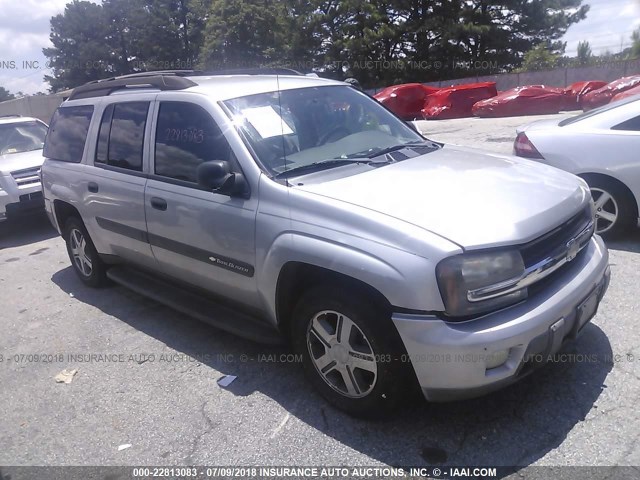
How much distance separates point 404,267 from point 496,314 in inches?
19.9

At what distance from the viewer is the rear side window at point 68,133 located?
501cm

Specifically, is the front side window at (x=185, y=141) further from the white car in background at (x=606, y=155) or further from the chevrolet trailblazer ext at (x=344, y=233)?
the white car in background at (x=606, y=155)

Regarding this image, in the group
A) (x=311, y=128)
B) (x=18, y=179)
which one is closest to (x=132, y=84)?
(x=311, y=128)

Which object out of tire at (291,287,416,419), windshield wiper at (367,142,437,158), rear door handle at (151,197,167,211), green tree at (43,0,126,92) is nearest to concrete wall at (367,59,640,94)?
windshield wiper at (367,142,437,158)

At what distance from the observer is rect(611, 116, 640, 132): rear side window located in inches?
196

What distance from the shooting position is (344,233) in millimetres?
2777

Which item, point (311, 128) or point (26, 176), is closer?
point (311, 128)

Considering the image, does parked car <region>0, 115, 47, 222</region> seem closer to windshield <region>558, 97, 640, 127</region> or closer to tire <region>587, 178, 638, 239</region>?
windshield <region>558, 97, 640, 127</region>

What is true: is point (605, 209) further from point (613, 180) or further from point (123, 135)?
point (123, 135)

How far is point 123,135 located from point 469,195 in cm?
294

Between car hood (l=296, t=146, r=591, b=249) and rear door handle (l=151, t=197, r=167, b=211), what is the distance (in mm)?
1192

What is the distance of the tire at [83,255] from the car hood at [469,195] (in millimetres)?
2906

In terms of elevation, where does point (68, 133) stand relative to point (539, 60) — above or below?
above

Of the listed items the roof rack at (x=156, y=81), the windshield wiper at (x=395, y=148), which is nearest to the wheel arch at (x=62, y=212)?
the roof rack at (x=156, y=81)
